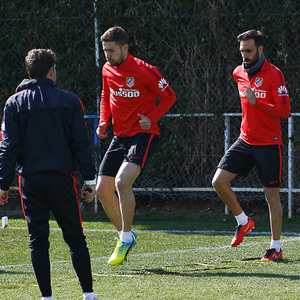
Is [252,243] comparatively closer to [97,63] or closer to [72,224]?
[72,224]

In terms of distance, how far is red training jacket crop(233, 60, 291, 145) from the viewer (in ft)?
19.4

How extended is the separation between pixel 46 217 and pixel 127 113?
85.7 inches

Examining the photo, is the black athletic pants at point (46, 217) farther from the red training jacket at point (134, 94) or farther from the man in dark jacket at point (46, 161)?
the red training jacket at point (134, 94)

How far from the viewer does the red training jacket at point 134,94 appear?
236 inches

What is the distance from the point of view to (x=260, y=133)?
19.9 feet

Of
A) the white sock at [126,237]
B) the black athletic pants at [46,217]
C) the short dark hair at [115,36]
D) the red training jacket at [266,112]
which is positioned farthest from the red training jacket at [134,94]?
the black athletic pants at [46,217]

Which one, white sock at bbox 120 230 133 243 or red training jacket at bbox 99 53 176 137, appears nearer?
white sock at bbox 120 230 133 243

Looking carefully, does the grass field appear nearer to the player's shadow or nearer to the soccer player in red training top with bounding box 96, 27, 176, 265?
the player's shadow

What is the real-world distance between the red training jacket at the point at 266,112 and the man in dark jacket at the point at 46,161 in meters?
2.44

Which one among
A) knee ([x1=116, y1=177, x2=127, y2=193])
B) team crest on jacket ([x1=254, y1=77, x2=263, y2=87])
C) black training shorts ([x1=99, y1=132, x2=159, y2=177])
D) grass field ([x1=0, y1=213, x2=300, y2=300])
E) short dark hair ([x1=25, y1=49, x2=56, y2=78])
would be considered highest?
short dark hair ([x1=25, y1=49, x2=56, y2=78])

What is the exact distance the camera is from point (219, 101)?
9398 mm

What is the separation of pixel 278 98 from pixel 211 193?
386 centimetres

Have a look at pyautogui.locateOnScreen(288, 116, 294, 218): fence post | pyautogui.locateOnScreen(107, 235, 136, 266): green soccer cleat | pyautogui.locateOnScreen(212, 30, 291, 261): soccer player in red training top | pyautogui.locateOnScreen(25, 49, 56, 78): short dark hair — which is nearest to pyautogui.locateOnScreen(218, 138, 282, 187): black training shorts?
pyautogui.locateOnScreen(212, 30, 291, 261): soccer player in red training top

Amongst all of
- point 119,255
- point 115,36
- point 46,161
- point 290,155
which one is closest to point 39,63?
point 46,161
